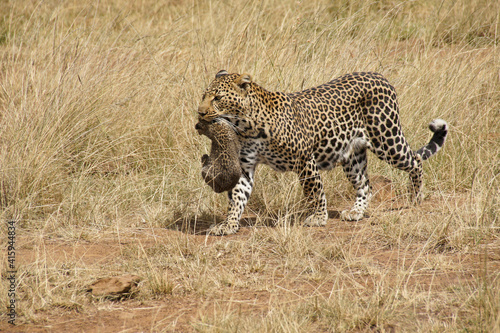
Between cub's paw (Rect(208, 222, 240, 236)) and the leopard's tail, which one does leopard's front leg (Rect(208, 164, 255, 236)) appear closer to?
cub's paw (Rect(208, 222, 240, 236))

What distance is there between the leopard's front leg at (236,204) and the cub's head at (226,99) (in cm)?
56

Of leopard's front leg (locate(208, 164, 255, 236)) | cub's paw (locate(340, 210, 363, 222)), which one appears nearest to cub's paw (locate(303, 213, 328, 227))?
cub's paw (locate(340, 210, 363, 222))

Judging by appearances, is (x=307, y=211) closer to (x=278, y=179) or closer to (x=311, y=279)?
(x=278, y=179)

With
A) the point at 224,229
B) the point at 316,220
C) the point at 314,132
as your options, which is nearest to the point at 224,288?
the point at 224,229

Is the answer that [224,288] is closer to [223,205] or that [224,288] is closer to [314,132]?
[223,205]

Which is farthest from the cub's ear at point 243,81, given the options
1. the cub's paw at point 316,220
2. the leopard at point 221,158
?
the cub's paw at point 316,220

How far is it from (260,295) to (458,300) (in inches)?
51.9

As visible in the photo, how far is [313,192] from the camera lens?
5895 millimetres

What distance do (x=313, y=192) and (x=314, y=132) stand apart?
58 cm

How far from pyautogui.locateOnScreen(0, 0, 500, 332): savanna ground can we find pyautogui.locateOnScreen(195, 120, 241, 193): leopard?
0.25 m

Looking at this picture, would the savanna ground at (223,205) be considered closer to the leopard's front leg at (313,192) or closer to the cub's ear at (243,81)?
the leopard's front leg at (313,192)

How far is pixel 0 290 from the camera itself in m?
4.21

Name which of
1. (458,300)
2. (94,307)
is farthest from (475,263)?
(94,307)

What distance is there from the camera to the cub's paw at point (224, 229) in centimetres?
571
